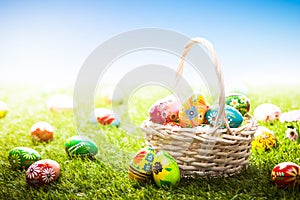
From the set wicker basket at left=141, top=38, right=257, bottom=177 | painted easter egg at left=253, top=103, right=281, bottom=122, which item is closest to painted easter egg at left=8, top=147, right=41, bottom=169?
wicker basket at left=141, top=38, right=257, bottom=177

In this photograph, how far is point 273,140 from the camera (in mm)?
2553

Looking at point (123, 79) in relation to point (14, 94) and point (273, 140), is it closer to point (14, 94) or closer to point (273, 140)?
point (273, 140)

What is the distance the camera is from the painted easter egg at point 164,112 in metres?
2.20

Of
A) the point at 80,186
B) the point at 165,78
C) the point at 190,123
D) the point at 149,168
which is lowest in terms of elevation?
the point at 80,186

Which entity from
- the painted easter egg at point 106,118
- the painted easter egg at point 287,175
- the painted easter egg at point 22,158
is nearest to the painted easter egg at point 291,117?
the painted easter egg at point 287,175

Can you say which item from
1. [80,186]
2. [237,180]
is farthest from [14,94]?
[237,180]

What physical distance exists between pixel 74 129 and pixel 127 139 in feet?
2.03

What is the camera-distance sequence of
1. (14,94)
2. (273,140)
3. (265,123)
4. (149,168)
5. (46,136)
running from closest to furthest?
(149,168)
(273,140)
(46,136)
(265,123)
(14,94)

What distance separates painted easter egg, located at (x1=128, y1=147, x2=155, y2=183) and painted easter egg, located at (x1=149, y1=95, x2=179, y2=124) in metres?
0.21

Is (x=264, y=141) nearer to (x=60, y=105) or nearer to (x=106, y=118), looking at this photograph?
(x=106, y=118)

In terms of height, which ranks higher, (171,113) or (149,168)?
(171,113)

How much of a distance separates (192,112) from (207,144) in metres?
0.23

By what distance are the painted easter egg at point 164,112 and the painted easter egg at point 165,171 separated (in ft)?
0.90

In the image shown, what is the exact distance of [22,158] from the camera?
2299 mm
